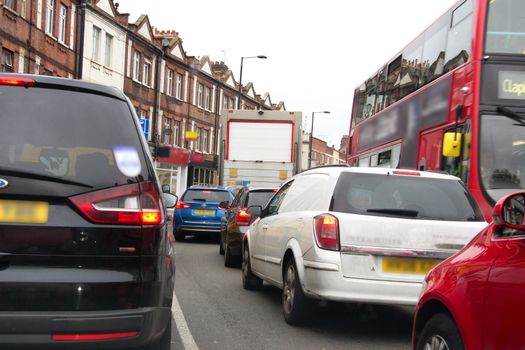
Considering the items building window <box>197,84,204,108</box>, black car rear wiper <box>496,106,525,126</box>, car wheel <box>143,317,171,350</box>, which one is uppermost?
building window <box>197,84,204,108</box>

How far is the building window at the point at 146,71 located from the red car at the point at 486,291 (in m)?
31.8

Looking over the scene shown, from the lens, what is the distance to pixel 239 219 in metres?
9.52

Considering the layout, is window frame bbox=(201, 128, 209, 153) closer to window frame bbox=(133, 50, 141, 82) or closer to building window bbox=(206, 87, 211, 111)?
building window bbox=(206, 87, 211, 111)

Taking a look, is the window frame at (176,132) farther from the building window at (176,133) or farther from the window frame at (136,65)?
the window frame at (136,65)

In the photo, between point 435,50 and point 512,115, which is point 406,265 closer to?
point 512,115

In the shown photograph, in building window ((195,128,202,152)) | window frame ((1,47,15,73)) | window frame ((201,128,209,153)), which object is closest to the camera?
window frame ((1,47,15,73))

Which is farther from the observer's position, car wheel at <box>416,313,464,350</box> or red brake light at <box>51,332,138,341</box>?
car wheel at <box>416,313,464,350</box>

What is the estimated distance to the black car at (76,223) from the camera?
2.81 m

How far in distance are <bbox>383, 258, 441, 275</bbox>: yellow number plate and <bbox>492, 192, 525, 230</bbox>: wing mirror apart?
93.3 inches

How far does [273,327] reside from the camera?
5.59 metres

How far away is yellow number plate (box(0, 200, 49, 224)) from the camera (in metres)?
Answer: 2.84

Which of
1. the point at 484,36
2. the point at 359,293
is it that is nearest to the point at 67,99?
the point at 359,293

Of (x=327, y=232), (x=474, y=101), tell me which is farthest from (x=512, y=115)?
(x=327, y=232)

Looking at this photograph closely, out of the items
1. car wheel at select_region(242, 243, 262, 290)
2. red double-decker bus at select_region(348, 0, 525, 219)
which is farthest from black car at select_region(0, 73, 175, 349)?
red double-decker bus at select_region(348, 0, 525, 219)
